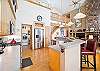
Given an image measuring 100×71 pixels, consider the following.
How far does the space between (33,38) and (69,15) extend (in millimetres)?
8576

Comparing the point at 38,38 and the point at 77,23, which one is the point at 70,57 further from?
the point at 77,23

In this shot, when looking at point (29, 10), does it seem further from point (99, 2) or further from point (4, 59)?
point (4, 59)

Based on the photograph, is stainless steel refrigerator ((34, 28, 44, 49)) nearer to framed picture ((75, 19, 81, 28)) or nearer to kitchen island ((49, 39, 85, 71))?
framed picture ((75, 19, 81, 28))

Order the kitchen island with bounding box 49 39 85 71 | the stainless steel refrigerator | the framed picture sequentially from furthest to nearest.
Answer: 1. the framed picture
2. the stainless steel refrigerator
3. the kitchen island with bounding box 49 39 85 71

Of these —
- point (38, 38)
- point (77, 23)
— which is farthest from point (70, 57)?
point (77, 23)

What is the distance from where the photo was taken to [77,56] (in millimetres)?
3264

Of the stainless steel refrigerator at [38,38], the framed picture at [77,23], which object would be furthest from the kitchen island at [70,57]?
the framed picture at [77,23]

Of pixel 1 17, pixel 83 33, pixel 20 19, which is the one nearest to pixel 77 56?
pixel 1 17

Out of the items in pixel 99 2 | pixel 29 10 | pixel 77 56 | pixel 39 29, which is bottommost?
pixel 77 56

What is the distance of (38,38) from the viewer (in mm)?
12570

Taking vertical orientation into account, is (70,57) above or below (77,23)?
A: below

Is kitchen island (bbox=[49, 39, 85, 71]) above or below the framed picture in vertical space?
below

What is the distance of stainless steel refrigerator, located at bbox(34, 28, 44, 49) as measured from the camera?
12.2 meters

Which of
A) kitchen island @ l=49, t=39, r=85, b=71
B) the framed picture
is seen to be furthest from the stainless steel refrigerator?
kitchen island @ l=49, t=39, r=85, b=71
